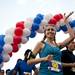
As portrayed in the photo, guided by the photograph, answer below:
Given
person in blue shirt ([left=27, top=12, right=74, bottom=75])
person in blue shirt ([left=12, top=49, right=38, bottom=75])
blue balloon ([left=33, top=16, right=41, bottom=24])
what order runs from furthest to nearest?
blue balloon ([left=33, top=16, right=41, bottom=24]) < person in blue shirt ([left=12, top=49, right=38, bottom=75]) < person in blue shirt ([left=27, top=12, right=74, bottom=75])

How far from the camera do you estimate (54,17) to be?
6723 mm

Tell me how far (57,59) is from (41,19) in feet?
9.56

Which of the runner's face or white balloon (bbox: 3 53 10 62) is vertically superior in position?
the runner's face

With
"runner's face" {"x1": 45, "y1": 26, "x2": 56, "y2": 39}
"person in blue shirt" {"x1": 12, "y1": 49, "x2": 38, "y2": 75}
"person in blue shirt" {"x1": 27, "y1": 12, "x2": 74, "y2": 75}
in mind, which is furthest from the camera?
"person in blue shirt" {"x1": 12, "y1": 49, "x2": 38, "y2": 75}

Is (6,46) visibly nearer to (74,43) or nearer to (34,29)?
(34,29)

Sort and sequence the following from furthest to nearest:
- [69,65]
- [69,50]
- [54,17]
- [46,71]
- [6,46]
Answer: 1. [54,17]
2. [6,46]
3. [69,50]
4. [69,65]
5. [46,71]

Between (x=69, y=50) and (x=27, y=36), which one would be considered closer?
(x=69, y=50)

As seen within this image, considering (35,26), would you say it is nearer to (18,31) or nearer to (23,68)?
(18,31)

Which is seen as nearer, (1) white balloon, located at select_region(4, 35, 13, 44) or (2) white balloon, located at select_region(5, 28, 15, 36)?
(1) white balloon, located at select_region(4, 35, 13, 44)

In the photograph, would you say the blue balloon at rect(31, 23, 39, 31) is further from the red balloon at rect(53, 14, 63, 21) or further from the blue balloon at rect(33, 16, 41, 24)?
the red balloon at rect(53, 14, 63, 21)

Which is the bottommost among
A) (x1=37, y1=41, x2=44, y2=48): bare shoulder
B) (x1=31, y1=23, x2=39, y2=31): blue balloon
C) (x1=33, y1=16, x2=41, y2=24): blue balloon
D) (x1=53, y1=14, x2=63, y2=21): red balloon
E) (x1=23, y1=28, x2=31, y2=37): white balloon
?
(x1=37, y1=41, x2=44, y2=48): bare shoulder

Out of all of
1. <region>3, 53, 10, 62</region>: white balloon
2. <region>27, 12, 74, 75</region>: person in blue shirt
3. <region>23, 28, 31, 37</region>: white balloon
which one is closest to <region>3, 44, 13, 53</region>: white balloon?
<region>3, 53, 10, 62</region>: white balloon

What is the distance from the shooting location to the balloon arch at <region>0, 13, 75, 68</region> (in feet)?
20.8

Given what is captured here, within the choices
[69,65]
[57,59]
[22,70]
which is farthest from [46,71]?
[22,70]
